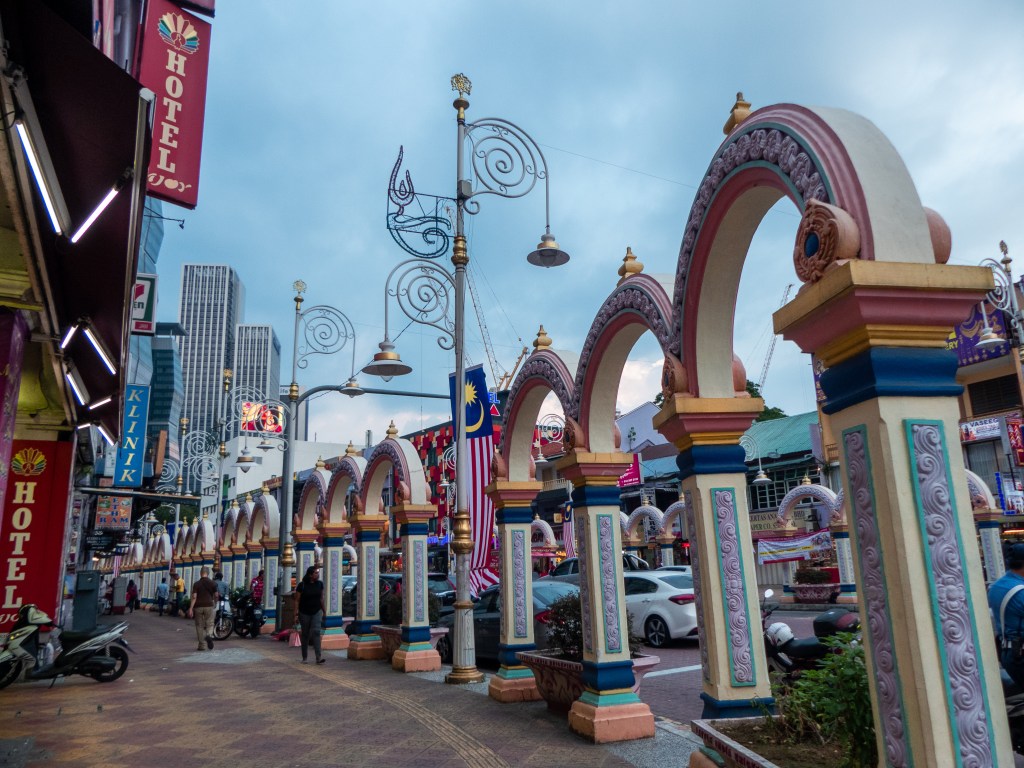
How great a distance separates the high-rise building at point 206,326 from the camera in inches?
4985

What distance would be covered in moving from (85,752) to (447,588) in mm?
10037

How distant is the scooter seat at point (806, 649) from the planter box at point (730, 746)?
6.09 ft

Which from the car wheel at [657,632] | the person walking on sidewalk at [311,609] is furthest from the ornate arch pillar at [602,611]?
the car wheel at [657,632]

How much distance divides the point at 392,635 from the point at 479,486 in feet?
11.6

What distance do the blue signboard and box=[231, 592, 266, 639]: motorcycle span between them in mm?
4718

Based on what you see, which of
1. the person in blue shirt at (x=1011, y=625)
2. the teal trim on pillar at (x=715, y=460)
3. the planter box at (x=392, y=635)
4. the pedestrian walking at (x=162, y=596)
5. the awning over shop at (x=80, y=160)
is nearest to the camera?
the awning over shop at (x=80, y=160)

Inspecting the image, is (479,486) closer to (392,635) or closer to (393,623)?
(392,635)

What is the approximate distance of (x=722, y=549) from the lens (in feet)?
19.0

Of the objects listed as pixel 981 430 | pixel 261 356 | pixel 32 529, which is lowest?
pixel 32 529

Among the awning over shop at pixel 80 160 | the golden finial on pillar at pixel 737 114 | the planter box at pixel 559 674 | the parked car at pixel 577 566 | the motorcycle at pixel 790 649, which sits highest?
the golden finial on pillar at pixel 737 114

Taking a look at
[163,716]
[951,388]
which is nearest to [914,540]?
[951,388]

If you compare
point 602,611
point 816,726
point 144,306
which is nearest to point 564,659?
point 602,611

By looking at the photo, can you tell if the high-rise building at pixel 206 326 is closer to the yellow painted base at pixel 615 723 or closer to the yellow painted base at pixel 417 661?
the yellow painted base at pixel 417 661

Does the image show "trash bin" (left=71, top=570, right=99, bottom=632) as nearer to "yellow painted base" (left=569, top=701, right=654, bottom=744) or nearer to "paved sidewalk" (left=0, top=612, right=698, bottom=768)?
"paved sidewalk" (left=0, top=612, right=698, bottom=768)
